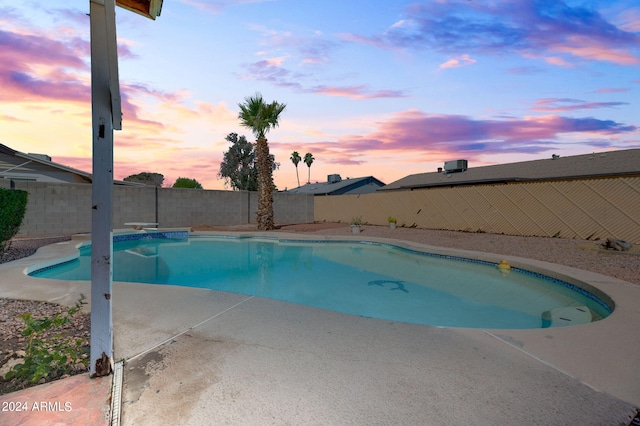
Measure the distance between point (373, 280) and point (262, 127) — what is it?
1194 centimetres

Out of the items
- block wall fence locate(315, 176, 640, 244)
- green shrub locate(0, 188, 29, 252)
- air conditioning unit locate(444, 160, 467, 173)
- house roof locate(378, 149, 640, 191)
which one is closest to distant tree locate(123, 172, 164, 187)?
→ house roof locate(378, 149, 640, 191)

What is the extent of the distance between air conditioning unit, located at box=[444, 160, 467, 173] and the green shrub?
24719 mm

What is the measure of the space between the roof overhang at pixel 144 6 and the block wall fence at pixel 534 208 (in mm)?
13739

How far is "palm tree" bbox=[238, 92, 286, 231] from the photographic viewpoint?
57.0ft

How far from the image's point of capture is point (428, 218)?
18000mm

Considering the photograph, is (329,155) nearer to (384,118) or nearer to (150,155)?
(384,118)

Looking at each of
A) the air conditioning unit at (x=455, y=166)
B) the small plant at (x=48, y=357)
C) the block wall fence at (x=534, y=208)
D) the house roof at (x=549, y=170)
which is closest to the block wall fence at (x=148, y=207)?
the block wall fence at (x=534, y=208)

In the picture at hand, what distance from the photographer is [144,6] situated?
306 cm

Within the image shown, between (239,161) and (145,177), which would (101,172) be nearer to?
(239,161)

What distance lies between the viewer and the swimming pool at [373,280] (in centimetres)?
571

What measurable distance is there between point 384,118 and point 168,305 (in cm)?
1414

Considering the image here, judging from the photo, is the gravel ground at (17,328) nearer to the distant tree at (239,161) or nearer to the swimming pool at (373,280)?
the swimming pool at (373,280)

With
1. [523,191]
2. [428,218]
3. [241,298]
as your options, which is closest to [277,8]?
[241,298]

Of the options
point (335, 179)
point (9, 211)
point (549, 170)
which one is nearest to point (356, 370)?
point (9, 211)
